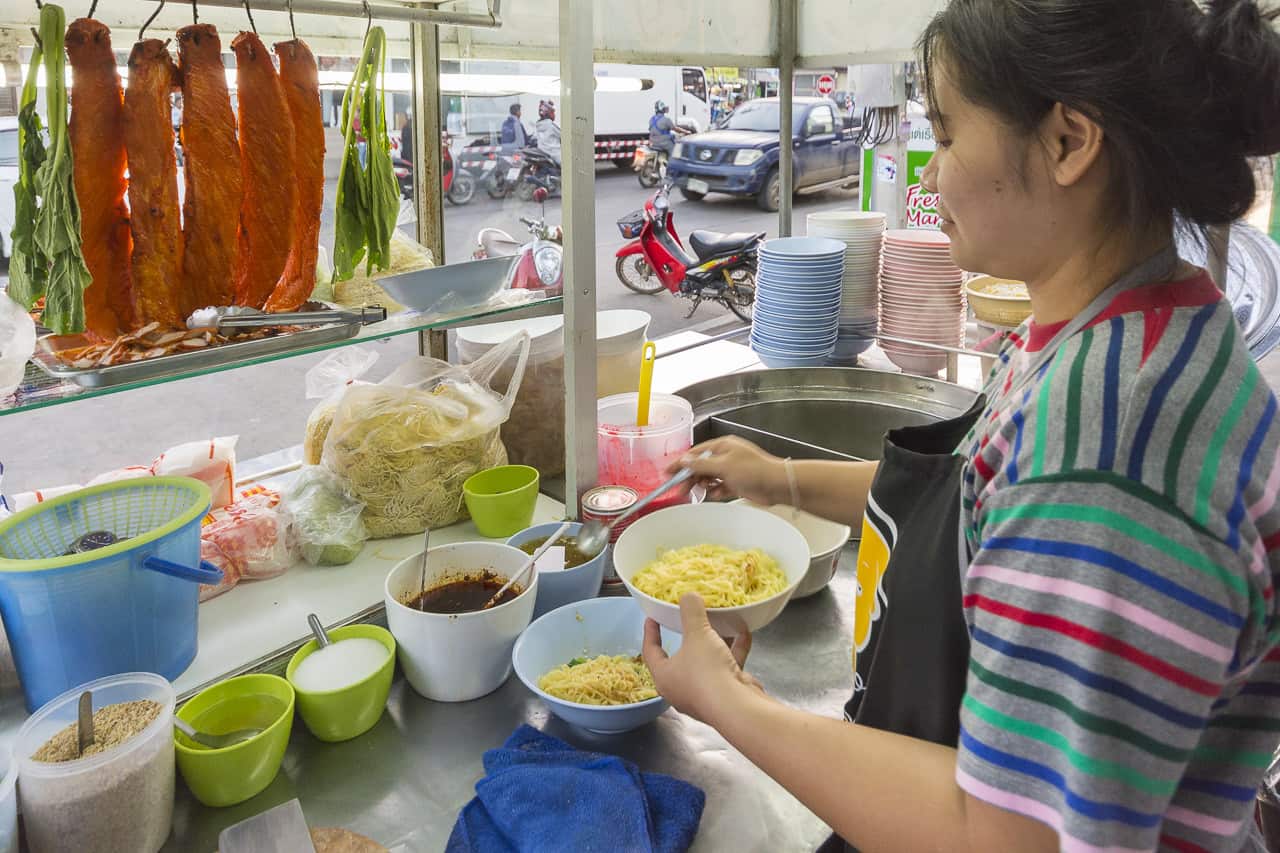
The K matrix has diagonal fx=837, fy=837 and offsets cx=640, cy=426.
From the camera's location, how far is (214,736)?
1121 mm

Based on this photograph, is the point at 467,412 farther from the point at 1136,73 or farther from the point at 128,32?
the point at 1136,73

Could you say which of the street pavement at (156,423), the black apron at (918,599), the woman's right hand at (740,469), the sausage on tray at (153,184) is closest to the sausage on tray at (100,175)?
the sausage on tray at (153,184)

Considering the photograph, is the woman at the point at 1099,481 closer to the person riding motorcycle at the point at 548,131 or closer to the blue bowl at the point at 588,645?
the blue bowl at the point at 588,645

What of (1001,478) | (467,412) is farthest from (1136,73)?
(467,412)

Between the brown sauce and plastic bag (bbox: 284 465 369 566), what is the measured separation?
252 millimetres

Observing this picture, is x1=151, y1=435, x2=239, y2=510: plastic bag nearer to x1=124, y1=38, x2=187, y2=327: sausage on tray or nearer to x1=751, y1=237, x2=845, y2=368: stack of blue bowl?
x1=124, y1=38, x2=187, y2=327: sausage on tray

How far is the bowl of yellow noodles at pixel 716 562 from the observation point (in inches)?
46.1

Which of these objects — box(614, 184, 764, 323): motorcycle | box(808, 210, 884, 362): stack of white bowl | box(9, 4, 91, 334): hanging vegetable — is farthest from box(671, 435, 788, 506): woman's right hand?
box(614, 184, 764, 323): motorcycle

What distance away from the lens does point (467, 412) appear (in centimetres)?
160

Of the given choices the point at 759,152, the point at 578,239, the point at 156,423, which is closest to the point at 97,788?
the point at 578,239

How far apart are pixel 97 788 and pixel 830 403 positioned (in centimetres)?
184

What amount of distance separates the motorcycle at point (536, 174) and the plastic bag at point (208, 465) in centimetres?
73

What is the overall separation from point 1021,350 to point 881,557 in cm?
29

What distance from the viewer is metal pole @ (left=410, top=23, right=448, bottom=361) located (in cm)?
171
